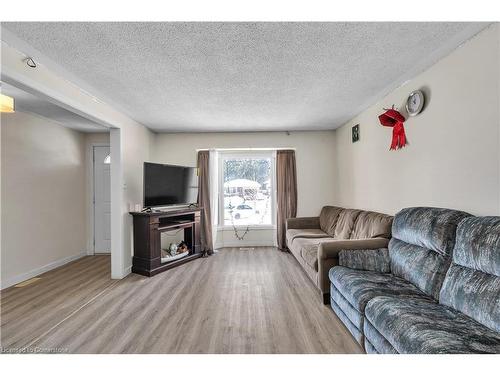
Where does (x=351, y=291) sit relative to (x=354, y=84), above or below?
below

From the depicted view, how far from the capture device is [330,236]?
12.4 feet

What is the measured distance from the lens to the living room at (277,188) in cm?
167

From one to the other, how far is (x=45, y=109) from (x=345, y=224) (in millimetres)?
4650

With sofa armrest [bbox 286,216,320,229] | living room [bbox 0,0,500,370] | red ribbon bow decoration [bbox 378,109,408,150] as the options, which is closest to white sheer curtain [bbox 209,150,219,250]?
living room [bbox 0,0,500,370]

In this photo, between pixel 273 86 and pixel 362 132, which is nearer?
pixel 273 86

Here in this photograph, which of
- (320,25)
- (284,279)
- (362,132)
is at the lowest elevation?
(284,279)

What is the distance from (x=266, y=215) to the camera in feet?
16.5

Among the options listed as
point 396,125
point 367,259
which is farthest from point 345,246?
point 396,125

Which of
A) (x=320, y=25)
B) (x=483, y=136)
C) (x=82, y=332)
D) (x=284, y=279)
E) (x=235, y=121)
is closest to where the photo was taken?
(x=320, y=25)

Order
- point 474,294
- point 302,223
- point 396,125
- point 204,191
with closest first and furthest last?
point 474,294
point 396,125
point 302,223
point 204,191

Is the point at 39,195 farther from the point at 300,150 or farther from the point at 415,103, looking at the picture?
the point at 415,103

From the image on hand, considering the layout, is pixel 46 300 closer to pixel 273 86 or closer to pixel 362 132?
pixel 273 86

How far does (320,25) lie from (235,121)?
96.2 inches

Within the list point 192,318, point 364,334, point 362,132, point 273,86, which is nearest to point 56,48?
point 273,86
